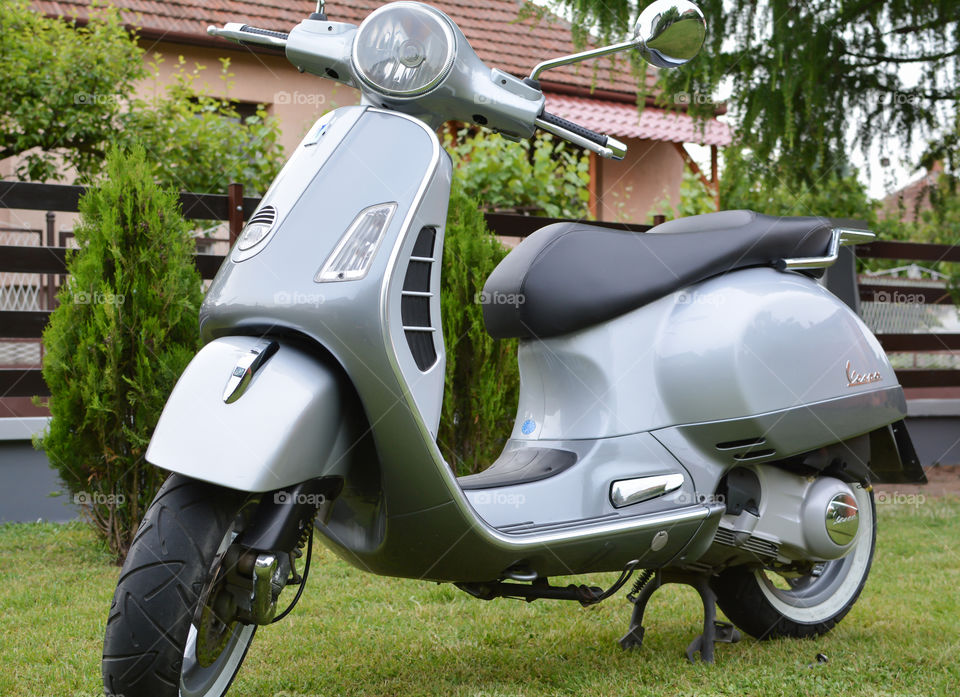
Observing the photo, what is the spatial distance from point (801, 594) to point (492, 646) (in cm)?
93

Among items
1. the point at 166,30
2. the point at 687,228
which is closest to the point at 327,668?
the point at 687,228

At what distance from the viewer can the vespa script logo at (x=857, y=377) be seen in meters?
2.73

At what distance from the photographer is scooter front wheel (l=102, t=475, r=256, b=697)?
1747 millimetres

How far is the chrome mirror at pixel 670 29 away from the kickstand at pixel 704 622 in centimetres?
138

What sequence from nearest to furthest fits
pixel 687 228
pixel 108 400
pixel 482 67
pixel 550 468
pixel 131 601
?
pixel 131 601
pixel 482 67
pixel 550 468
pixel 687 228
pixel 108 400

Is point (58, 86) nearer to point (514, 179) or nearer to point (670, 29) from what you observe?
point (514, 179)

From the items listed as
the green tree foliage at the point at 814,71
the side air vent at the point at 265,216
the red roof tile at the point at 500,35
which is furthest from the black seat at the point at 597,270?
the red roof tile at the point at 500,35

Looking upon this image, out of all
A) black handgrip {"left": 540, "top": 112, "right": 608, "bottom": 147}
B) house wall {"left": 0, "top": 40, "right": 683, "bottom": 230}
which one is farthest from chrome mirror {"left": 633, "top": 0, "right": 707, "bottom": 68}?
house wall {"left": 0, "top": 40, "right": 683, "bottom": 230}

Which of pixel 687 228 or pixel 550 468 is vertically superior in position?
pixel 687 228

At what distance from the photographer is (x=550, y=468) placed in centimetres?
243

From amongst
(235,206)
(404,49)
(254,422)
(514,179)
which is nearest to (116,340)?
(235,206)

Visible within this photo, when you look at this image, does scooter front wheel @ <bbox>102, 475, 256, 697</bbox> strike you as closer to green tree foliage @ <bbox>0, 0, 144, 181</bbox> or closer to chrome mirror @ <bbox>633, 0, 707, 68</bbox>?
chrome mirror @ <bbox>633, 0, 707, 68</bbox>

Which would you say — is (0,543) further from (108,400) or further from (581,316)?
(581,316)

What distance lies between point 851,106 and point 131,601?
229 inches
